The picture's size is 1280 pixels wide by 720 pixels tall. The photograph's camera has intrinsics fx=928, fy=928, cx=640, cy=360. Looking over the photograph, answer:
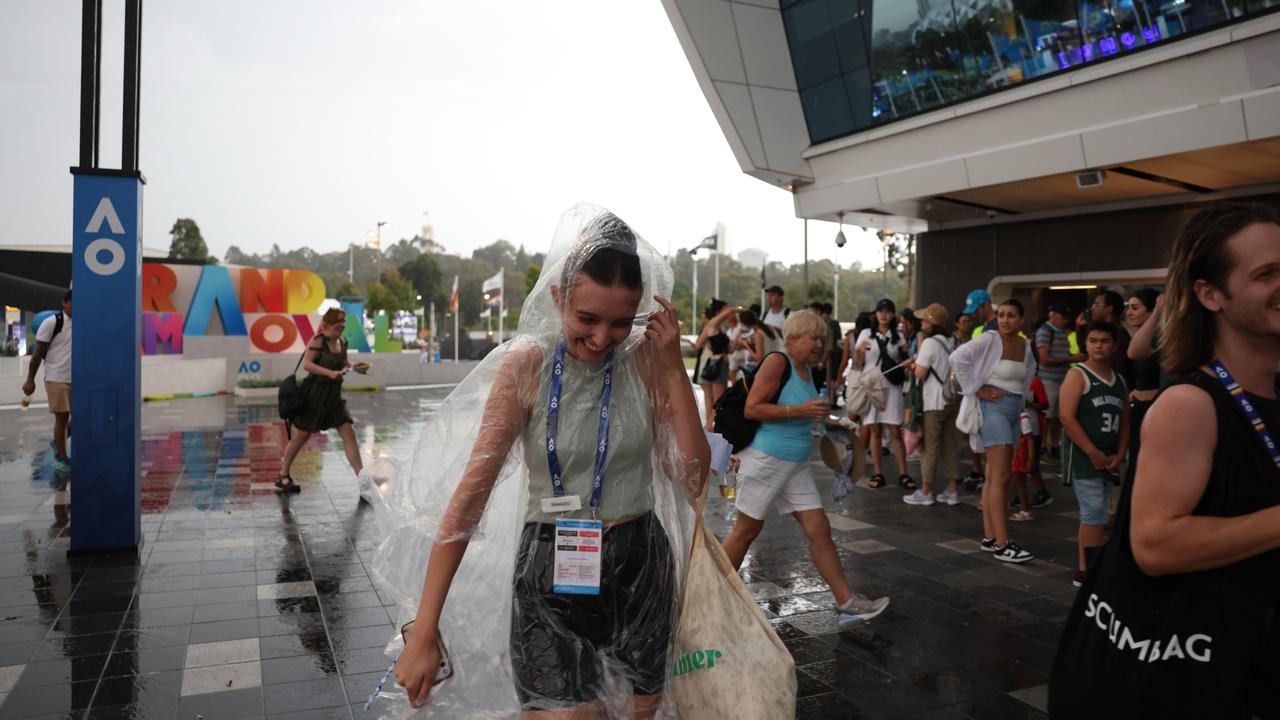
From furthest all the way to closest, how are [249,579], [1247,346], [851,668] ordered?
1. [249,579]
2. [851,668]
3. [1247,346]

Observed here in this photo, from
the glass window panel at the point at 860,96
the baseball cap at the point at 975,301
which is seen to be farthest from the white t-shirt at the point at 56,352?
the glass window panel at the point at 860,96

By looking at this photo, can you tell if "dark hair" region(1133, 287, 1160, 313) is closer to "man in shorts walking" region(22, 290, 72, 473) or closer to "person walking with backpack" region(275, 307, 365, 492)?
"person walking with backpack" region(275, 307, 365, 492)

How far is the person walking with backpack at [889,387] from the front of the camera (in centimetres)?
961

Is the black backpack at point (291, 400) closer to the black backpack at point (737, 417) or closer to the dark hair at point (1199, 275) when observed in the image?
the black backpack at point (737, 417)

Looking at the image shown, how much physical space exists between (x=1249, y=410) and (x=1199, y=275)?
0.29m

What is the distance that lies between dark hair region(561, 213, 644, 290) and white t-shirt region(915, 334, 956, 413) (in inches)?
257

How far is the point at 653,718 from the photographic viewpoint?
2.38 meters

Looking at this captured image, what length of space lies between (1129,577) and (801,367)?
3.36 m

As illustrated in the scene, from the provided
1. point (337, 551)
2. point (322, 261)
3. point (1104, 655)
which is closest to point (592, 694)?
point (1104, 655)

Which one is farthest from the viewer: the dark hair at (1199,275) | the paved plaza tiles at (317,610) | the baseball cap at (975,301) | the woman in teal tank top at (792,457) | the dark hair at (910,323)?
the dark hair at (910,323)

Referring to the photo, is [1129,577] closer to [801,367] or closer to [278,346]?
[801,367]

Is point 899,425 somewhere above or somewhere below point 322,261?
below

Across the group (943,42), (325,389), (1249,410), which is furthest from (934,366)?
(943,42)

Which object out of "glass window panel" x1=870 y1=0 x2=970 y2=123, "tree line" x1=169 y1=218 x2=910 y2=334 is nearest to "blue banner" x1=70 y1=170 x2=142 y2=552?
"glass window panel" x1=870 y1=0 x2=970 y2=123
